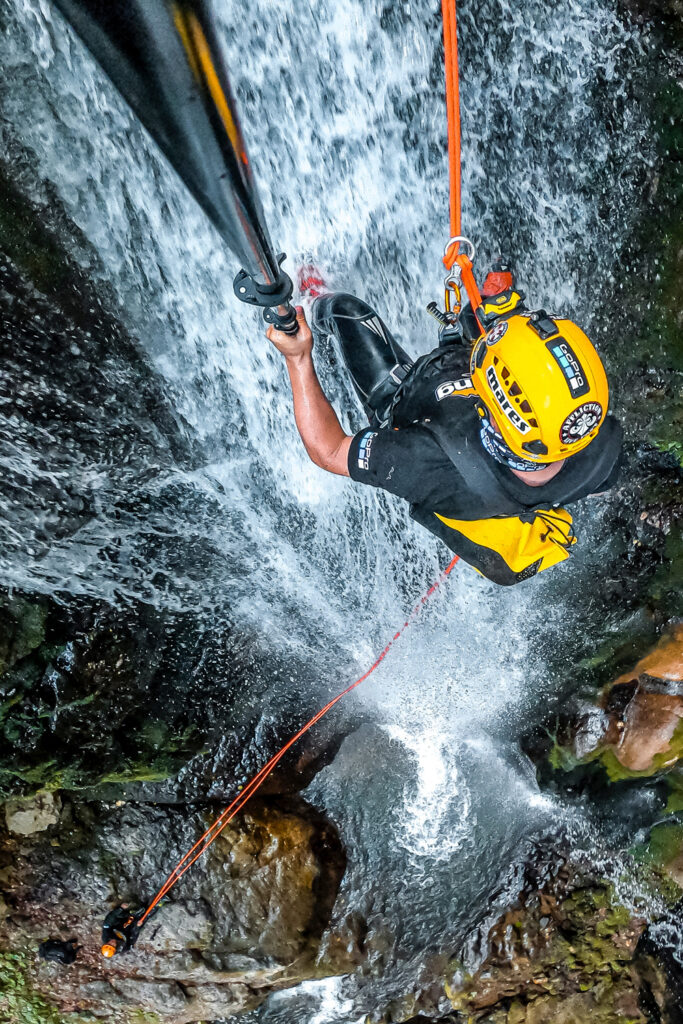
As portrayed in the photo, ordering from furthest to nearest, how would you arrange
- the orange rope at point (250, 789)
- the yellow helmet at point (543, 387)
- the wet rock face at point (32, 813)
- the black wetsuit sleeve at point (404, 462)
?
the orange rope at point (250, 789) < the wet rock face at point (32, 813) < the black wetsuit sleeve at point (404, 462) < the yellow helmet at point (543, 387)

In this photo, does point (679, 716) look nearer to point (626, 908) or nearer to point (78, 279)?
point (626, 908)

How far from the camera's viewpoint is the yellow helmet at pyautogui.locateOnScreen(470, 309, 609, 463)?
2.20m

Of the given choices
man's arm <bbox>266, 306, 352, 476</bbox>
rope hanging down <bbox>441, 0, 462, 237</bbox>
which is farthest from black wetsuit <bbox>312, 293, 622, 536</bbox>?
rope hanging down <bbox>441, 0, 462, 237</bbox>

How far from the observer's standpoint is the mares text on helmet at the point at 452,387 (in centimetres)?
272

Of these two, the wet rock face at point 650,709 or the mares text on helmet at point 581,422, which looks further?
the wet rock face at point 650,709

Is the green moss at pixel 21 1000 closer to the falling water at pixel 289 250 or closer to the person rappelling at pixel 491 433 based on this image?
the falling water at pixel 289 250

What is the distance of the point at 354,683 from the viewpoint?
16.7 feet

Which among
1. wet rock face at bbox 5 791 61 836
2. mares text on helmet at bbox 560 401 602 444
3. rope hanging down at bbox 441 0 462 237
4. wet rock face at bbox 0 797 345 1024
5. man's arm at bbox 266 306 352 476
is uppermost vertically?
rope hanging down at bbox 441 0 462 237

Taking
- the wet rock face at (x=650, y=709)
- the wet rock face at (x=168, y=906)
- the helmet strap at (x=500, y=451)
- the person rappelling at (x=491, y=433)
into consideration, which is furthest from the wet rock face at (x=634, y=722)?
the helmet strap at (x=500, y=451)

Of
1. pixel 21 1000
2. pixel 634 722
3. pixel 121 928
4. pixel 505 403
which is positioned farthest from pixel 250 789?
pixel 505 403

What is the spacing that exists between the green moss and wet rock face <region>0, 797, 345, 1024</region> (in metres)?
0.07


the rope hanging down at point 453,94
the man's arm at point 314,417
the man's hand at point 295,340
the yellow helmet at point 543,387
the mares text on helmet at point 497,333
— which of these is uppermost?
the rope hanging down at point 453,94

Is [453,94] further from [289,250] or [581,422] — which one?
[581,422]

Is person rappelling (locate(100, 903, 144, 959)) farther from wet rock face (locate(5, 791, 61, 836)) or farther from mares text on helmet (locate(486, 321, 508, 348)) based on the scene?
mares text on helmet (locate(486, 321, 508, 348))
